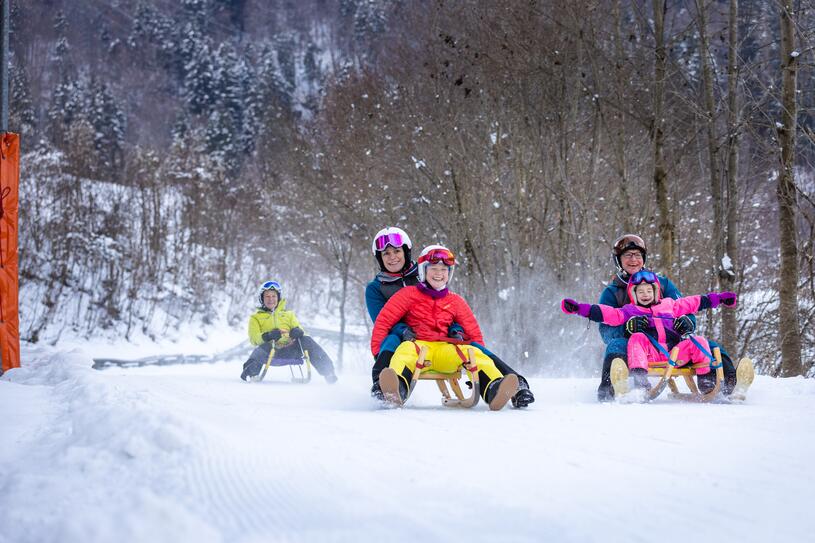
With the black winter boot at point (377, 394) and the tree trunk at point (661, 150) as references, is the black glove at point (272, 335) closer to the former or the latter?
the black winter boot at point (377, 394)

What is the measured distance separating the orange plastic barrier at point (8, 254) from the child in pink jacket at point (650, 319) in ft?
19.5

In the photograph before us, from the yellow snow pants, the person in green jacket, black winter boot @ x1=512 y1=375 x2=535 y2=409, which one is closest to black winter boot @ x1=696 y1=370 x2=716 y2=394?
black winter boot @ x1=512 y1=375 x2=535 y2=409

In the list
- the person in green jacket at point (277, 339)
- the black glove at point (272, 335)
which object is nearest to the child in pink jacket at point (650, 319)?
the person in green jacket at point (277, 339)

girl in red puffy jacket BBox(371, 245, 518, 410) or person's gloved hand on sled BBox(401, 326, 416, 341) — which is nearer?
girl in red puffy jacket BBox(371, 245, 518, 410)

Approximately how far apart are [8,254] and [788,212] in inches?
357

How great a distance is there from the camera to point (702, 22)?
340 inches

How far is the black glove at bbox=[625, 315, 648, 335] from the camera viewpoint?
17.3 feet

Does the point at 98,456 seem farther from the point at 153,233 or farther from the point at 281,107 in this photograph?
the point at 153,233

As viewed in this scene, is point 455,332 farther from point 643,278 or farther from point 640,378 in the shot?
point 643,278

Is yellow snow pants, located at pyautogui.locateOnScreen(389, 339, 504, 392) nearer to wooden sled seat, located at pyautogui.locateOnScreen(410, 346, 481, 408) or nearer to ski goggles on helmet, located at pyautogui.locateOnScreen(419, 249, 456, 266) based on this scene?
wooden sled seat, located at pyautogui.locateOnScreen(410, 346, 481, 408)

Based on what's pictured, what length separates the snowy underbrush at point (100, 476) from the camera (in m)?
1.97

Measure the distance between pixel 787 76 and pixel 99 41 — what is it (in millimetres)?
75726

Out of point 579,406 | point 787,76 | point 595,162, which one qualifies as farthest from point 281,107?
point 579,406

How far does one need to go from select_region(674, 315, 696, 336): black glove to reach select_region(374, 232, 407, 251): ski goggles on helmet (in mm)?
2468
